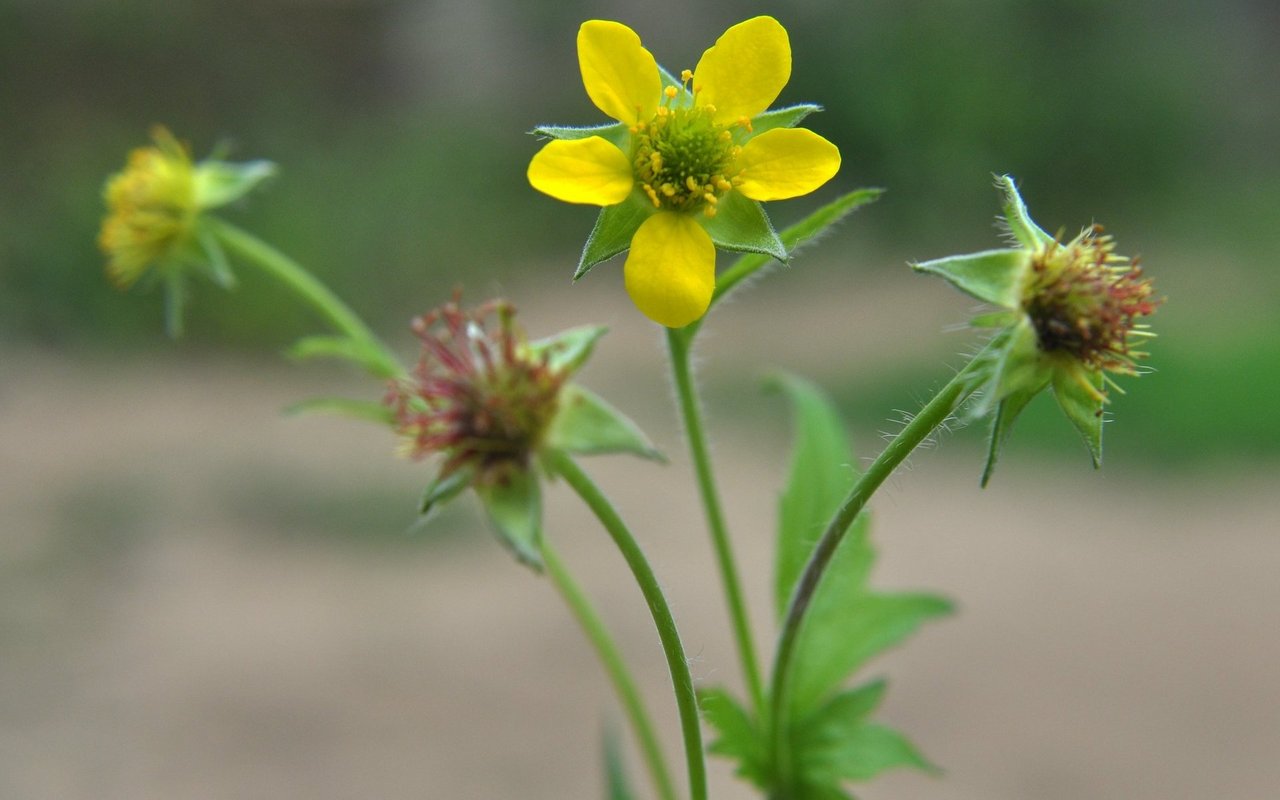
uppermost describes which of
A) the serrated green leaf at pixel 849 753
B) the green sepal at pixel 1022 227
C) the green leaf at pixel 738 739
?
the green sepal at pixel 1022 227

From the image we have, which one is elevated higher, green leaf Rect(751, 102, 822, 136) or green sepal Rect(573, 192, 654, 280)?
green leaf Rect(751, 102, 822, 136)

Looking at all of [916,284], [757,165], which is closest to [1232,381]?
[916,284]

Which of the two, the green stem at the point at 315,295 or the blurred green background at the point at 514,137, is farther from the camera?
the blurred green background at the point at 514,137

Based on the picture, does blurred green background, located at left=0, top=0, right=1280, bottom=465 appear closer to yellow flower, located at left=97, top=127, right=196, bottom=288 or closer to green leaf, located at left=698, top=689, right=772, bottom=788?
yellow flower, located at left=97, top=127, right=196, bottom=288

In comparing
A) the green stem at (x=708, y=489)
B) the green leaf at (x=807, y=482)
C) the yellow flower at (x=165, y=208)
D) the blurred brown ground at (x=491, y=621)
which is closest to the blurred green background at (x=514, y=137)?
the blurred brown ground at (x=491, y=621)

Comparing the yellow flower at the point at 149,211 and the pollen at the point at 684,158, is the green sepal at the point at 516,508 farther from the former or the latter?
the yellow flower at the point at 149,211

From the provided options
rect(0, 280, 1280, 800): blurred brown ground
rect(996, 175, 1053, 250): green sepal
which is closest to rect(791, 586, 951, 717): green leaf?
rect(996, 175, 1053, 250): green sepal

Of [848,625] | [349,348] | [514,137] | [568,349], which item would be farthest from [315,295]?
[514,137]

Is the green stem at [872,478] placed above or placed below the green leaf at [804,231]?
below
